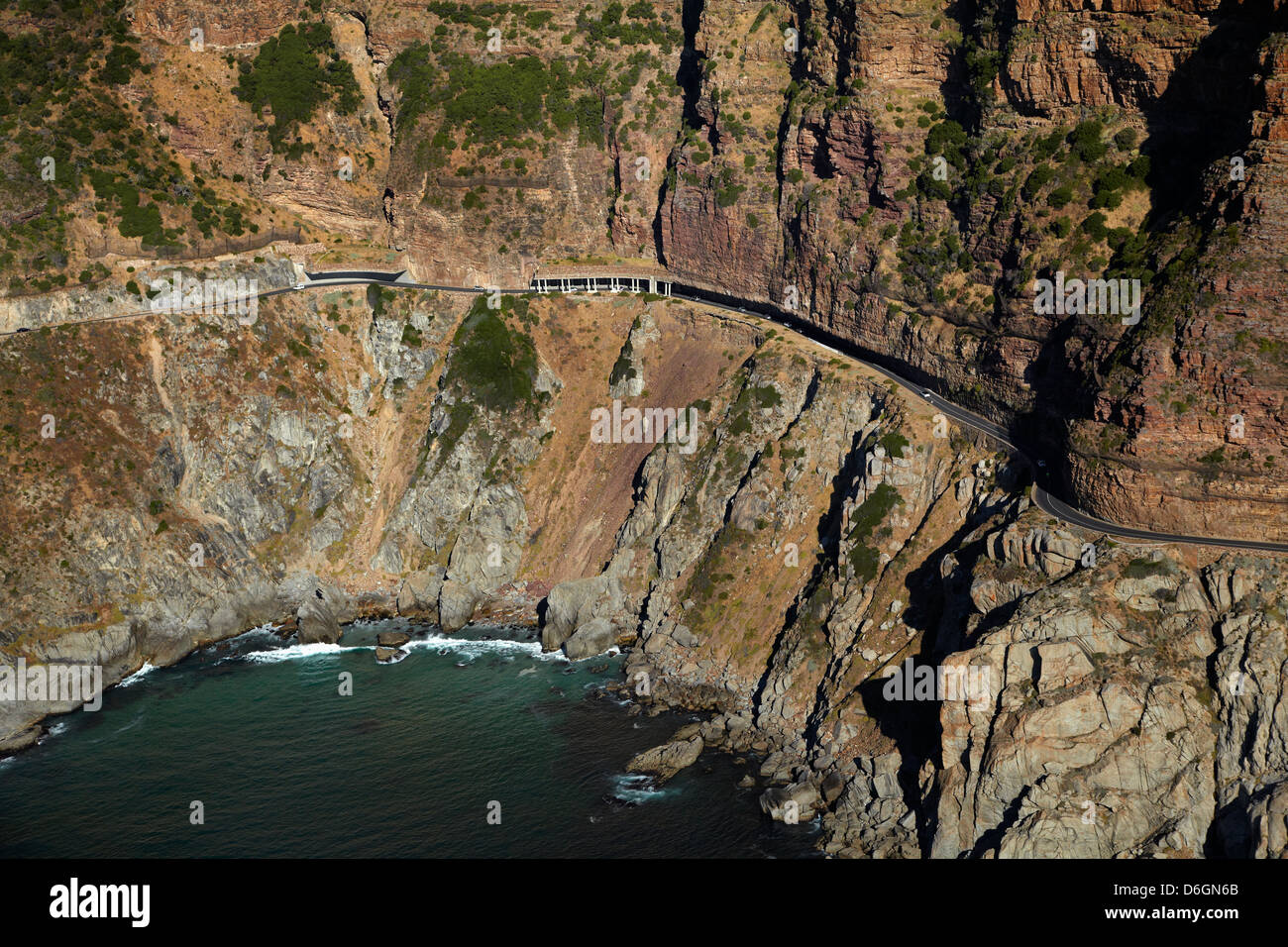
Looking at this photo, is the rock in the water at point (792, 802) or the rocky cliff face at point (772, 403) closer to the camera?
the rocky cliff face at point (772, 403)

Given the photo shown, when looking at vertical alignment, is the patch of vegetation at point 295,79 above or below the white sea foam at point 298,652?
above

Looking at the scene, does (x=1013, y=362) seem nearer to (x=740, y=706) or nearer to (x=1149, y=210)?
(x=1149, y=210)

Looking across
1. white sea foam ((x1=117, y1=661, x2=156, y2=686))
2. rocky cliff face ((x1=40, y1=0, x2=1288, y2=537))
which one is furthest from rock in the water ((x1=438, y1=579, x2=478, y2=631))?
rocky cliff face ((x1=40, y1=0, x2=1288, y2=537))

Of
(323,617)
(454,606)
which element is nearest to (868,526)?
(454,606)

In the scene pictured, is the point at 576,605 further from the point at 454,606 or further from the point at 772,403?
the point at 772,403

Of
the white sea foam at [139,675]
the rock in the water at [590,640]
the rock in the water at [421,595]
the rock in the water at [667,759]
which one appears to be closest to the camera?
the rock in the water at [667,759]

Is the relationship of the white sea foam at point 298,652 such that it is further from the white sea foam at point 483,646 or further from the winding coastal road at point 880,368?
the winding coastal road at point 880,368

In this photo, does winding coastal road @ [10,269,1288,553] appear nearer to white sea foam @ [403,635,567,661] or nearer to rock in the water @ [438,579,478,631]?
rock in the water @ [438,579,478,631]

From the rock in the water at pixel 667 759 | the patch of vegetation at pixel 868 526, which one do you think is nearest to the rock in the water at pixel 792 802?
the rock in the water at pixel 667 759

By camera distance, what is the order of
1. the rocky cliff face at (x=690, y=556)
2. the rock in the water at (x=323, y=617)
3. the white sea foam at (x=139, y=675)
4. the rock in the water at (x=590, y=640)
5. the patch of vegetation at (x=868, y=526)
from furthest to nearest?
1. the rock in the water at (x=323, y=617)
2. the rock in the water at (x=590, y=640)
3. the white sea foam at (x=139, y=675)
4. the patch of vegetation at (x=868, y=526)
5. the rocky cliff face at (x=690, y=556)
